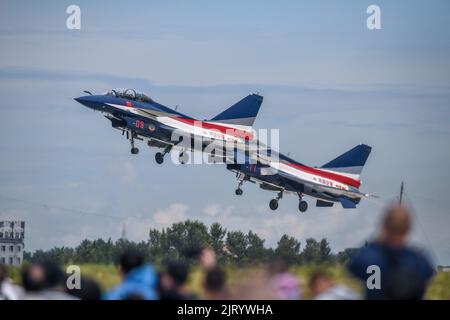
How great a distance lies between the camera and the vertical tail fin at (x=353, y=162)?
62938 mm

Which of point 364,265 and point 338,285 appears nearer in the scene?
point 364,265

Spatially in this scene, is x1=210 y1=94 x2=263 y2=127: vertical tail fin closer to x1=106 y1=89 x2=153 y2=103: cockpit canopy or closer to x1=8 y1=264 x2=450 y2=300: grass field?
x1=106 y1=89 x2=153 y2=103: cockpit canopy

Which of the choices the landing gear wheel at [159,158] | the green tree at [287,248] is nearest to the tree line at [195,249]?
the green tree at [287,248]

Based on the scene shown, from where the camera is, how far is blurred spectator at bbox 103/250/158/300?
14367 mm

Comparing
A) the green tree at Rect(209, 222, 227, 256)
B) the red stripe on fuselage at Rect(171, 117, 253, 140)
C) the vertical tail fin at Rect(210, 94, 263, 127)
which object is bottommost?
the green tree at Rect(209, 222, 227, 256)

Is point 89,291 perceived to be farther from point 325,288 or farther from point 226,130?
point 226,130

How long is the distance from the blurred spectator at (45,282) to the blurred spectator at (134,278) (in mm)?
614

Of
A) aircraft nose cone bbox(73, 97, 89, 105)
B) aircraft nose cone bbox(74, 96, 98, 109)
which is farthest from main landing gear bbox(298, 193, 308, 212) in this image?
aircraft nose cone bbox(73, 97, 89, 105)

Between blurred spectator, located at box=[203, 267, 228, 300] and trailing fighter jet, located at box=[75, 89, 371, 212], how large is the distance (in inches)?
1603

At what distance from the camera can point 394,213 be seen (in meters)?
12.5
